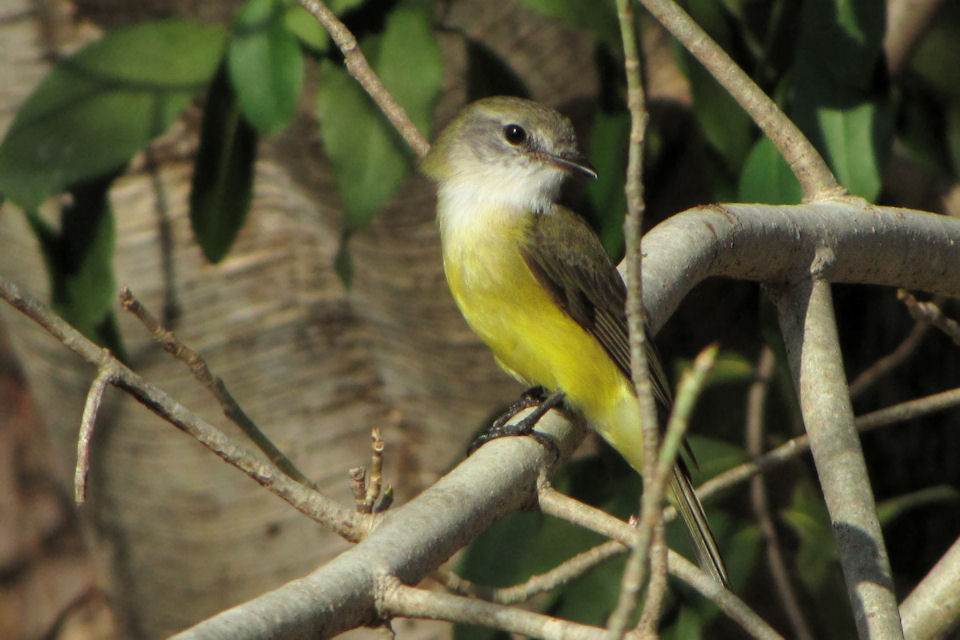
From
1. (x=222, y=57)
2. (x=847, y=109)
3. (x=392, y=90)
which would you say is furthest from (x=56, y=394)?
(x=847, y=109)

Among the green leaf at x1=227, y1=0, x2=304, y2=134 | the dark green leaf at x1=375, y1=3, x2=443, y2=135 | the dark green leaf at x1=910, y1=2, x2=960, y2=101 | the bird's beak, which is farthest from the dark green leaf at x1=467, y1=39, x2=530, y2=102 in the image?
the dark green leaf at x1=910, y1=2, x2=960, y2=101

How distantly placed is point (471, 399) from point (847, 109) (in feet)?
5.82

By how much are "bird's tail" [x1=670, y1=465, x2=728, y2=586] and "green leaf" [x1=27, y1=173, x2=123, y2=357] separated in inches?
64.9

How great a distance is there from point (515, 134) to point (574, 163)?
0.28 meters

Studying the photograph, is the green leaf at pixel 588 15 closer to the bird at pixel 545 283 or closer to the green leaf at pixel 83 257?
the bird at pixel 545 283

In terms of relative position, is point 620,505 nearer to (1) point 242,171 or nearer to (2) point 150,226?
(1) point 242,171

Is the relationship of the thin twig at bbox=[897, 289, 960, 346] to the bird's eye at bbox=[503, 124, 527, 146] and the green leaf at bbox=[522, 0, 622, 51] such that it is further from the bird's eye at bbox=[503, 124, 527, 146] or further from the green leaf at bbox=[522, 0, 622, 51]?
the bird's eye at bbox=[503, 124, 527, 146]

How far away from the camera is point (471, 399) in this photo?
13.5 feet

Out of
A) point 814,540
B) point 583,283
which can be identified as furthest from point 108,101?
point 814,540

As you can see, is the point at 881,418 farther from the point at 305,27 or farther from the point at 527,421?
the point at 305,27

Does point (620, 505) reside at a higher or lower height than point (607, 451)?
lower

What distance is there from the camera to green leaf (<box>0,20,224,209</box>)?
292cm

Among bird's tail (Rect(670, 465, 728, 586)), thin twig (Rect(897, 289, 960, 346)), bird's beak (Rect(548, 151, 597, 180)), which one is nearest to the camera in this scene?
thin twig (Rect(897, 289, 960, 346))

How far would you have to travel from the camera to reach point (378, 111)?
9.82 ft
